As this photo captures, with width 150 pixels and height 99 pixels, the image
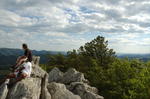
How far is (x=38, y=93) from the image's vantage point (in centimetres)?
2425

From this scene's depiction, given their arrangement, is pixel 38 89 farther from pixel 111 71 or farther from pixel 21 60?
pixel 111 71

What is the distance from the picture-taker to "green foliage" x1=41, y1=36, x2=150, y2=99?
140ft

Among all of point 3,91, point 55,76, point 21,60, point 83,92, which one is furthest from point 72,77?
point 3,91

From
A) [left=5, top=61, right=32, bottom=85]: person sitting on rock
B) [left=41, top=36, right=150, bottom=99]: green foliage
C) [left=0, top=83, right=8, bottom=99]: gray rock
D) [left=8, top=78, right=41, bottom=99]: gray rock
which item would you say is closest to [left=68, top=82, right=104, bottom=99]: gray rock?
[left=41, top=36, right=150, bottom=99]: green foliage

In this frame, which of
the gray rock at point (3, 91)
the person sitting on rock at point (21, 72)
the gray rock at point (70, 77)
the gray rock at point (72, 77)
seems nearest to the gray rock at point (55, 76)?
the gray rock at point (70, 77)

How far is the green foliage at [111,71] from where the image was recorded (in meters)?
42.5

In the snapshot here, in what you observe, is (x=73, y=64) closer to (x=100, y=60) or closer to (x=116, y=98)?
(x=100, y=60)

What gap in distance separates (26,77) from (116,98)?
2505 cm

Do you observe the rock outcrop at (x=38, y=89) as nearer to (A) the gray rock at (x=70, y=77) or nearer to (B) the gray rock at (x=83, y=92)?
(B) the gray rock at (x=83, y=92)

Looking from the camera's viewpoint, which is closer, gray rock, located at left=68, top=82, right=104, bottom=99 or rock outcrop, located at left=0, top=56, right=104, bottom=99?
rock outcrop, located at left=0, top=56, right=104, bottom=99

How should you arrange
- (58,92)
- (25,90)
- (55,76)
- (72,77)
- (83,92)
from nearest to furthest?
(25,90) → (58,92) → (83,92) → (72,77) → (55,76)

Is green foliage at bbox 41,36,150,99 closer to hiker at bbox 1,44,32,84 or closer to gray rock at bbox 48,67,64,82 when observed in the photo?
gray rock at bbox 48,67,64,82

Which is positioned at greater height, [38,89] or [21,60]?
[21,60]

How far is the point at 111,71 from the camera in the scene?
5078 centimetres
